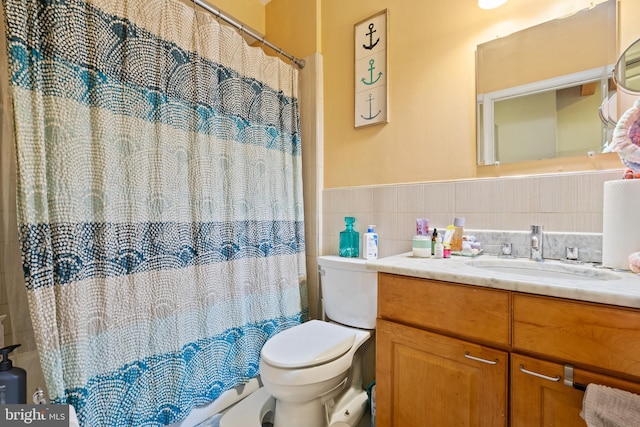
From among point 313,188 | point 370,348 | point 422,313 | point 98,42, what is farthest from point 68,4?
point 370,348

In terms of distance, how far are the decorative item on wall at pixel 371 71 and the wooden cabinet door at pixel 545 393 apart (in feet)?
4.03

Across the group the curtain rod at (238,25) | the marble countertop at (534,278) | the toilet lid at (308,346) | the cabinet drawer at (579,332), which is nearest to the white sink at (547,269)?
the marble countertop at (534,278)

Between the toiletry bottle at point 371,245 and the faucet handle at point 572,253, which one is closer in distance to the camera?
the faucet handle at point 572,253

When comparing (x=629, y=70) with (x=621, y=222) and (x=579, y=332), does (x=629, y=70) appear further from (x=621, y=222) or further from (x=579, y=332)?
(x=579, y=332)

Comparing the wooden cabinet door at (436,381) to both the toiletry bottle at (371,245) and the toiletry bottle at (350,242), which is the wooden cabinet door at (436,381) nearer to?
the toiletry bottle at (371,245)

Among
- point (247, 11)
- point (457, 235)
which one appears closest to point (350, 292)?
point (457, 235)

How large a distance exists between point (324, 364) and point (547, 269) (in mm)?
883

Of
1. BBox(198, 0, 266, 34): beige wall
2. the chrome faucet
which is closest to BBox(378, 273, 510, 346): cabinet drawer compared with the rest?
the chrome faucet

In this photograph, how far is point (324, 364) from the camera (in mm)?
1104

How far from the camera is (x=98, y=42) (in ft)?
3.26

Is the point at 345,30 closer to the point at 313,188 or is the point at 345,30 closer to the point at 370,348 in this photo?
the point at 313,188

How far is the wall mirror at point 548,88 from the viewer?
3.37ft

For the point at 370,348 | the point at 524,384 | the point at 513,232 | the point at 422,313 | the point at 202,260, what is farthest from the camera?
the point at 370,348

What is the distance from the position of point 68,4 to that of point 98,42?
116 millimetres
